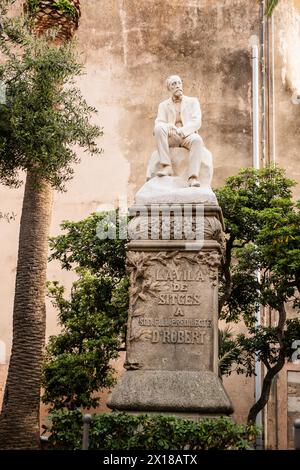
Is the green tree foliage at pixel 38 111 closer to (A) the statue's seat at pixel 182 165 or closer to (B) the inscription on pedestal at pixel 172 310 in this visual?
(A) the statue's seat at pixel 182 165

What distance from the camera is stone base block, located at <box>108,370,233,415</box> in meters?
8.18

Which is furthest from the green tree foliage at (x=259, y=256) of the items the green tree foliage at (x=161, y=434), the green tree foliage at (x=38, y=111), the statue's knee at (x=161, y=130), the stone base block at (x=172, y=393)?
the green tree foliage at (x=161, y=434)

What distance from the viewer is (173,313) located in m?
8.79

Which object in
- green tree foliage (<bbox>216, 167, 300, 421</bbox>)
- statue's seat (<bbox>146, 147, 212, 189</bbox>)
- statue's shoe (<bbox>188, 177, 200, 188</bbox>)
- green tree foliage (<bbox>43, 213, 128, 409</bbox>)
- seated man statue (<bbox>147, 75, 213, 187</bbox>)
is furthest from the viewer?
green tree foliage (<bbox>43, 213, 128, 409</bbox>)

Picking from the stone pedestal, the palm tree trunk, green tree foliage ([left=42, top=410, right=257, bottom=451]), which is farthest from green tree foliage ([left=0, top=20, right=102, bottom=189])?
green tree foliage ([left=42, top=410, right=257, bottom=451])

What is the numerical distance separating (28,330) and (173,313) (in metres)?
4.18

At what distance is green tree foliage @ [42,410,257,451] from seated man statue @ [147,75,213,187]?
3325 millimetres

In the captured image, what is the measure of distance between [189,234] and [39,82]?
3.51 meters

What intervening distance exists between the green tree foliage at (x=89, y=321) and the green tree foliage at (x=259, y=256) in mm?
2152

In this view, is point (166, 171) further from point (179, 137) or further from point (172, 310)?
point (172, 310)

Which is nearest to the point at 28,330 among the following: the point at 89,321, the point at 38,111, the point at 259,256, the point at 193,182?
the point at 89,321

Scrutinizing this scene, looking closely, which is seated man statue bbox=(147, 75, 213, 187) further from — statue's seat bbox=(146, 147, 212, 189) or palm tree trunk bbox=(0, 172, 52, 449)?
palm tree trunk bbox=(0, 172, 52, 449)
